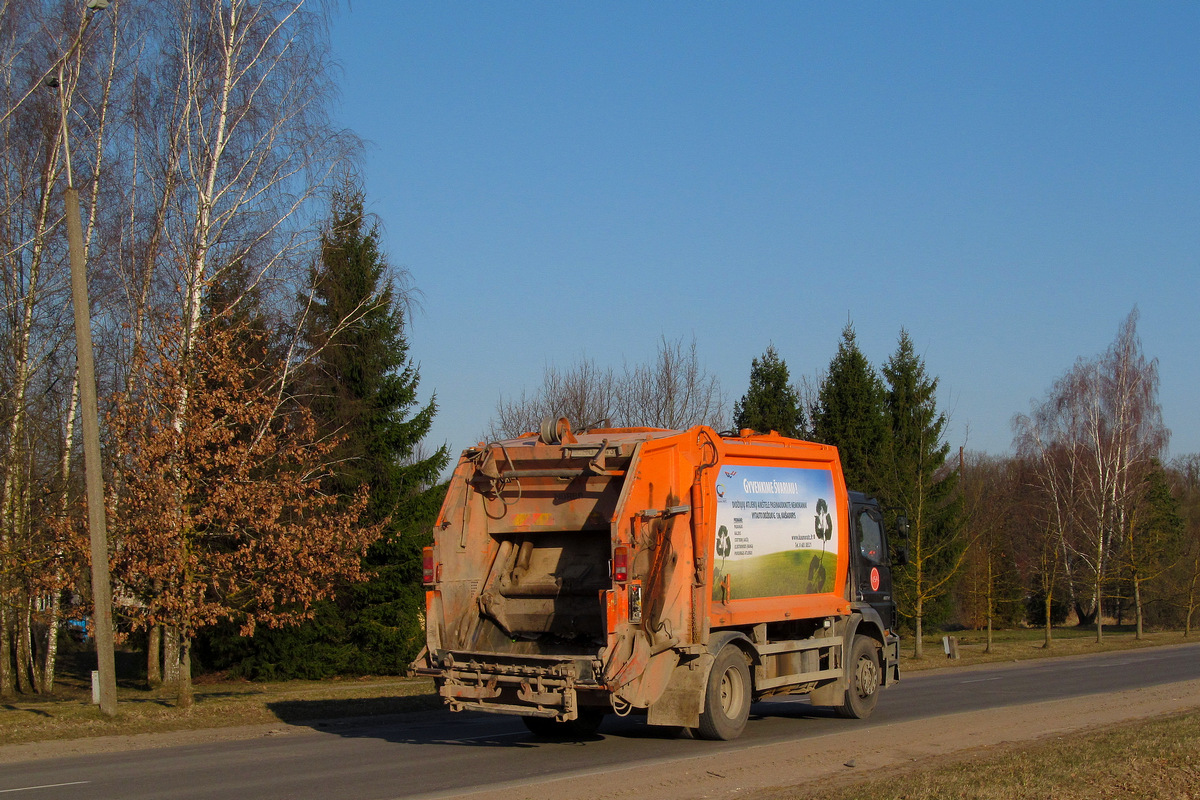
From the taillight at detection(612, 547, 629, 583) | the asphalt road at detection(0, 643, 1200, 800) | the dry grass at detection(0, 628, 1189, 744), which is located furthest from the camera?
the dry grass at detection(0, 628, 1189, 744)

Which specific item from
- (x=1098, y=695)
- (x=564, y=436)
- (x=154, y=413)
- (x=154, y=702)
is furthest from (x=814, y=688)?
(x=154, y=702)

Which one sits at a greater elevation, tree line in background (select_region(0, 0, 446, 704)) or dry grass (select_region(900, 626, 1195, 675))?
tree line in background (select_region(0, 0, 446, 704))

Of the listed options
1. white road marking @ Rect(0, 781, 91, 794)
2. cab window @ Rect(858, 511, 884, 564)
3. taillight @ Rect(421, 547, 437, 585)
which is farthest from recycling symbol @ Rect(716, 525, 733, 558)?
white road marking @ Rect(0, 781, 91, 794)

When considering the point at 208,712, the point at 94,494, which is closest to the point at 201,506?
the point at 94,494

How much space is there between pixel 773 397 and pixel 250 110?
20.7 m

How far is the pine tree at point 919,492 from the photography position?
3028 centimetres

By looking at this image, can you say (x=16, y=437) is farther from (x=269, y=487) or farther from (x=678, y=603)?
(x=678, y=603)

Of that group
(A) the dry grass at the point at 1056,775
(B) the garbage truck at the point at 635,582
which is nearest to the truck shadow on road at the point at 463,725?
(B) the garbage truck at the point at 635,582

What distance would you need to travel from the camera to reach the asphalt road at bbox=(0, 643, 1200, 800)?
361 inches

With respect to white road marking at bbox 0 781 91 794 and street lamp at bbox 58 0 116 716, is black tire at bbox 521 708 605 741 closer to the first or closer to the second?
white road marking at bbox 0 781 91 794

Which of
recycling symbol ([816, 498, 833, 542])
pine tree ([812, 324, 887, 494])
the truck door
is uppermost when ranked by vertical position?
pine tree ([812, 324, 887, 494])

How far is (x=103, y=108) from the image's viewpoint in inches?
944

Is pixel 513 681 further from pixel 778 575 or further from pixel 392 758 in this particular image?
pixel 778 575

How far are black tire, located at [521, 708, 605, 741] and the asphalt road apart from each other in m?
0.14
